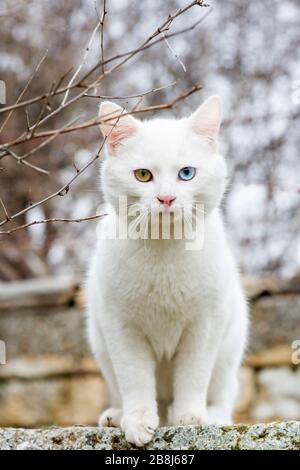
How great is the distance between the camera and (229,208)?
259 inches

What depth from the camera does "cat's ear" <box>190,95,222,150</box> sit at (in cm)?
265

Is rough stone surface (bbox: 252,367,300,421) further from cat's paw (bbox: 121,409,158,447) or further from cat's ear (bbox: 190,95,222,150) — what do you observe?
cat's ear (bbox: 190,95,222,150)

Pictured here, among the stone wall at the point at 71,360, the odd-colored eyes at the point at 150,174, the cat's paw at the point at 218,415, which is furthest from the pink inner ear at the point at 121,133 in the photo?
the stone wall at the point at 71,360

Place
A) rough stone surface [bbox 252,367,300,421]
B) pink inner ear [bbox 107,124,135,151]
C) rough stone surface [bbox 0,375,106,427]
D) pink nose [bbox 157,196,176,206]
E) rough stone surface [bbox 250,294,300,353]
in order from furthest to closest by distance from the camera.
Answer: rough stone surface [bbox 0,375,106,427]
rough stone surface [bbox 250,294,300,353]
rough stone surface [bbox 252,367,300,421]
pink inner ear [bbox 107,124,135,151]
pink nose [bbox 157,196,176,206]

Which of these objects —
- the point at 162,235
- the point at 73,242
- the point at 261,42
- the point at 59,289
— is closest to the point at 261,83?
the point at 261,42

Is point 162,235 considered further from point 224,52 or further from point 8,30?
point 8,30

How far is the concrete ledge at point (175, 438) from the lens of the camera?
2008mm

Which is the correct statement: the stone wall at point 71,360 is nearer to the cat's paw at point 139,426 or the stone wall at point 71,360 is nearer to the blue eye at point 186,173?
the cat's paw at point 139,426

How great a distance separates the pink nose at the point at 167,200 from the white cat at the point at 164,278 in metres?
0.06

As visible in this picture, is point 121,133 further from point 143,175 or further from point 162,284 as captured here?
point 162,284

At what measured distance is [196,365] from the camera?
2641 millimetres

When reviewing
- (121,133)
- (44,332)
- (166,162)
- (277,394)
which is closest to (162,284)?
(166,162)

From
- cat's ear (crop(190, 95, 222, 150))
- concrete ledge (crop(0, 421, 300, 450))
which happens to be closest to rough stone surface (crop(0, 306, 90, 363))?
cat's ear (crop(190, 95, 222, 150))

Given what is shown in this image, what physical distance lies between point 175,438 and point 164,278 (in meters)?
0.58
